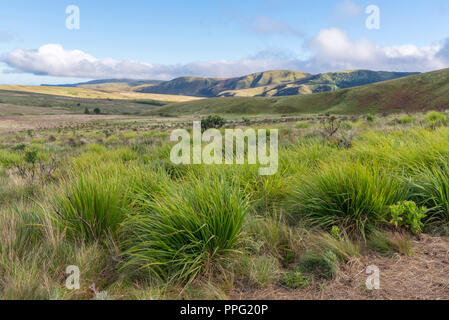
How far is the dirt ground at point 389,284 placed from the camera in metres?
2.12

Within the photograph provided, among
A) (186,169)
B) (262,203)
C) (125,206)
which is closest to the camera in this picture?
(125,206)

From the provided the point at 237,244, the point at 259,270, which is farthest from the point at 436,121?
the point at 259,270

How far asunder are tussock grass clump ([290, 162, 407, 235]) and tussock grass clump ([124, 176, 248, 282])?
3.69ft

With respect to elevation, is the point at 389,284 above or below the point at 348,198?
below

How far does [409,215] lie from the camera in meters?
A: 2.89

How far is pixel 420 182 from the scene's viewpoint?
3.53 metres

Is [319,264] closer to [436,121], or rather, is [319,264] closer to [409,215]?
[409,215]

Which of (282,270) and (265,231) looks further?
(265,231)

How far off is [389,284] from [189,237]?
5.74 ft

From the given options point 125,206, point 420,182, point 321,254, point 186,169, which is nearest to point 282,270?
point 321,254
